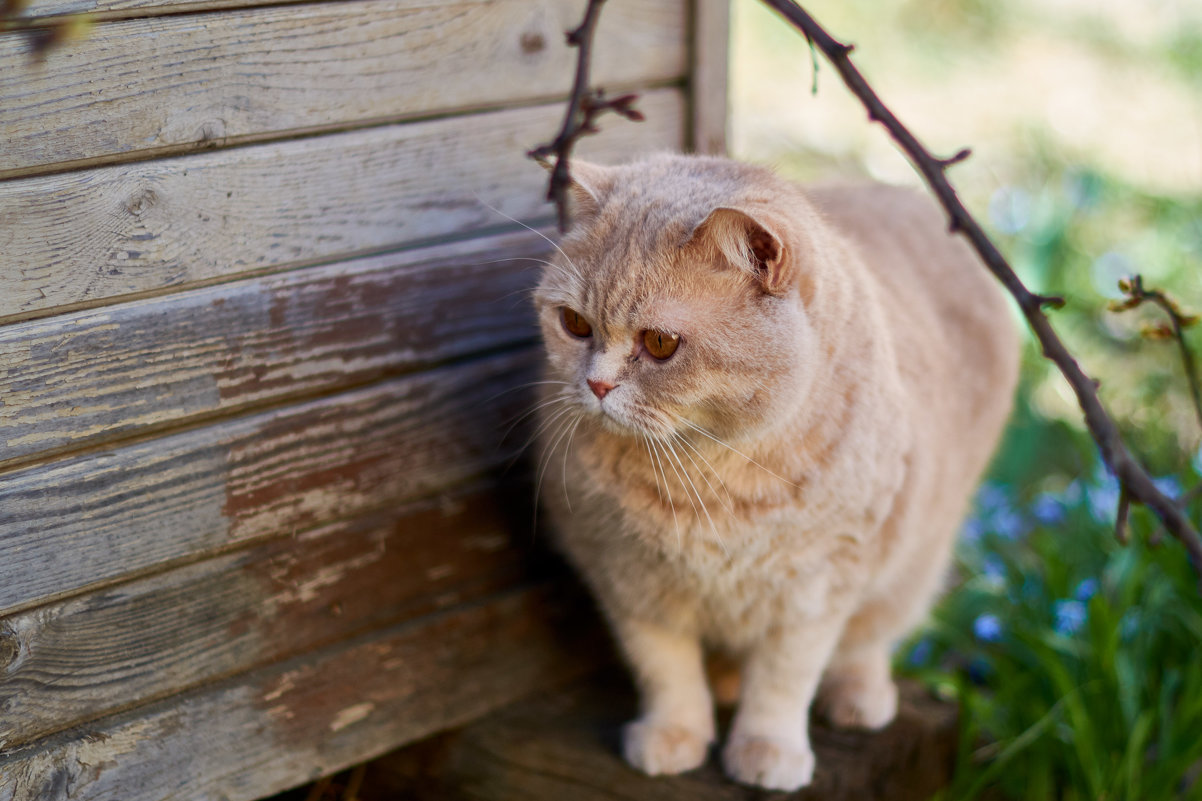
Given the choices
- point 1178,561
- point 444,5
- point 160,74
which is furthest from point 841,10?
point 160,74

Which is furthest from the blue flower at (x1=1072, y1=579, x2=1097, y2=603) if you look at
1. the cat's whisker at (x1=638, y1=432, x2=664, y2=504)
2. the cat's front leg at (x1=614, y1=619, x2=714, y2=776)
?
the cat's whisker at (x1=638, y1=432, x2=664, y2=504)

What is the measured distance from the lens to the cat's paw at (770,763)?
1.79 metres

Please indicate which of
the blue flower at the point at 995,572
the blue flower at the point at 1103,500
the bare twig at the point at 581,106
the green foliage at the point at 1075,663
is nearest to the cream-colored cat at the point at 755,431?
the bare twig at the point at 581,106

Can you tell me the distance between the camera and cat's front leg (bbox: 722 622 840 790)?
5.76 ft

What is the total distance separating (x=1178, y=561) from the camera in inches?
94.5

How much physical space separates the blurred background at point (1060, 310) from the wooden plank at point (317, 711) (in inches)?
35.8

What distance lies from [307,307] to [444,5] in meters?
0.54

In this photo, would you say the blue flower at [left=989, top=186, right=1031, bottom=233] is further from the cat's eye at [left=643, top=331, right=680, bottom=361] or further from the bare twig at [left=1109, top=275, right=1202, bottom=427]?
the cat's eye at [left=643, top=331, right=680, bottom=361]

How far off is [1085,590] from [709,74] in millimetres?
1513

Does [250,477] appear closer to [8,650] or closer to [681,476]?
[8,650]

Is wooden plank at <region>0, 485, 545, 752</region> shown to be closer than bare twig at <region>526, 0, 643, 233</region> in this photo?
No

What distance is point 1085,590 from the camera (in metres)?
2.46

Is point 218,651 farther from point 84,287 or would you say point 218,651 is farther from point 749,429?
point 749,429

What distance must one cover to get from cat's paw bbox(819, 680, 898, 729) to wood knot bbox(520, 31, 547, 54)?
136 cm
